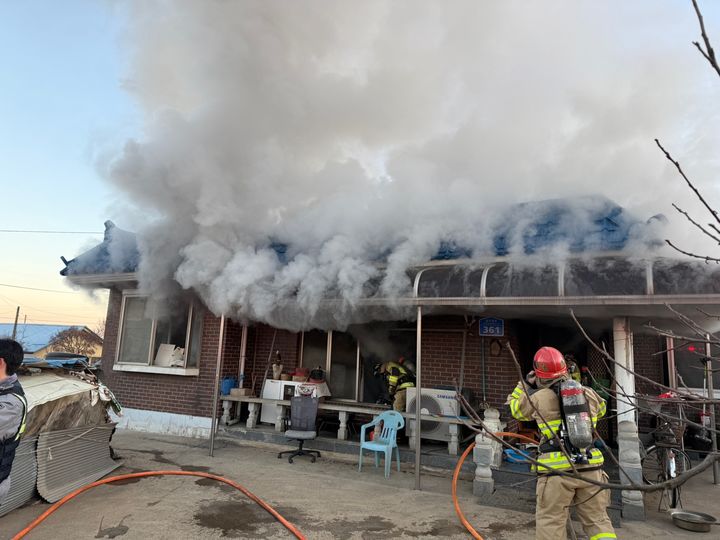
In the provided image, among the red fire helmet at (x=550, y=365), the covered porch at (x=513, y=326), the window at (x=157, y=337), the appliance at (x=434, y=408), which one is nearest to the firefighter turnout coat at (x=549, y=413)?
the red fire helmet at (x=550, y=365)

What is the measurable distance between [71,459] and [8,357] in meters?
2.75

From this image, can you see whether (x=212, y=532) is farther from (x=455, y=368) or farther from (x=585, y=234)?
(x=585, y=234)

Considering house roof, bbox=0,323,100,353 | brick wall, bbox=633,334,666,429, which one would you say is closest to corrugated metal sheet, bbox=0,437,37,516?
brick wall, bbox=633,334,666,429

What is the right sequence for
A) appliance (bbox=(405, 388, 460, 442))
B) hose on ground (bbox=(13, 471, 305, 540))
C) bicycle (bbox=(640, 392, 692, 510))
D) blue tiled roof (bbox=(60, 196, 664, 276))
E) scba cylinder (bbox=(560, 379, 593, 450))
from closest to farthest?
scba cylinder (bbox=(560, 379, 593, 450)) < hose on ground (bbox=(13, 471, 305, 540)) < bicycle (bbox=(640, 392, 692, 510)) < blue tiled roof (bbox=(60, 196, 664, 276)) < appliance (bbox=(405, 388, 460, 442))

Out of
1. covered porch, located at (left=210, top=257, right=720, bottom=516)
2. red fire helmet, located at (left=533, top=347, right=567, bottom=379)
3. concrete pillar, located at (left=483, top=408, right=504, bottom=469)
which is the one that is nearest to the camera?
red fire helmet, located at (left=533, top=347, right=567, bottom=379)

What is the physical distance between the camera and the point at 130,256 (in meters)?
8.68

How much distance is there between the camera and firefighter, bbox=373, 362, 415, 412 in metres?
7.23

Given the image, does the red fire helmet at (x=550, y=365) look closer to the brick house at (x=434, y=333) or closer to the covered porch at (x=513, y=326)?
the covered porch at (x=513, y=326)

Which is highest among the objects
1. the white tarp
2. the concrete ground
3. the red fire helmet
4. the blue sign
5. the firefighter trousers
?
the blue sign

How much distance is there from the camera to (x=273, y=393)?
8.05m

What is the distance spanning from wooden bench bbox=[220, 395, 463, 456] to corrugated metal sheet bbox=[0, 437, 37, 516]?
3354 mm

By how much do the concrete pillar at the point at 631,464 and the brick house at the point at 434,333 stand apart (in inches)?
25.7

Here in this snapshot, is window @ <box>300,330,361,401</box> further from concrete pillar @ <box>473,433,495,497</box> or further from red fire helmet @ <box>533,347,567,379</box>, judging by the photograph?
red fire helmet @ <box>533,347,567,379</box>

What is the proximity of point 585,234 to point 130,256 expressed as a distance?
298 inches
